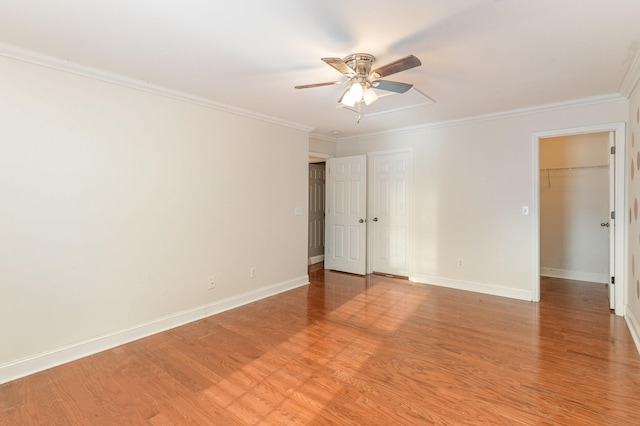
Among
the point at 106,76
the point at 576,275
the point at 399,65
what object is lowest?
the point at 576,275

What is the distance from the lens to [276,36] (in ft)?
7.01

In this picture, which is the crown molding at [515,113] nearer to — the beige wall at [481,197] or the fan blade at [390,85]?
the beige wall at [481,197]

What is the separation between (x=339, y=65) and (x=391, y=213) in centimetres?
334

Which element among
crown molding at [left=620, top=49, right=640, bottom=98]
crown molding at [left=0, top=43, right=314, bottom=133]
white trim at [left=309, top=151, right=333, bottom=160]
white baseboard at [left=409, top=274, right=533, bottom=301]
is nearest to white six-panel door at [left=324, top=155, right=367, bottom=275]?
white trim at [left=309, top=151, right=333, bottom=160]

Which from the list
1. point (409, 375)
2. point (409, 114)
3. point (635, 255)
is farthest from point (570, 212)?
point (409, 375)

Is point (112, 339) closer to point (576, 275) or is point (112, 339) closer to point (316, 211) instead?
point (316, 211)

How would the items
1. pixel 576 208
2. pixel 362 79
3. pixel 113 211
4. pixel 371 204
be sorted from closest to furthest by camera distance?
1. pixel 362 79
2. pixel 113 211
3. pixel 576 208
4. pixel 371 204

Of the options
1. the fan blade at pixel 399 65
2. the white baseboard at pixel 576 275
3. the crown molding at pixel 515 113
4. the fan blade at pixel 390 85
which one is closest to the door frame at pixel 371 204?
the crown molding at pixel 515 113

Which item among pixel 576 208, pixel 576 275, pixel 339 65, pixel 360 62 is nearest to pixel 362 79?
pixel 360 62

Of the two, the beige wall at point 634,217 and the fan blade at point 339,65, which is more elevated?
the fan blade at point 339,65

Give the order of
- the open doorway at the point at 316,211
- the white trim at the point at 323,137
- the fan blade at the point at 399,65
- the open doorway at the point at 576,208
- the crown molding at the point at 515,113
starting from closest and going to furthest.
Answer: the fan blade at the point at 399,65 → the crown molding at the point at 515,113 → the open doorway at the point at 576,208 → the white trim at the point at 323,137 → the open doorway at the point at 316,211

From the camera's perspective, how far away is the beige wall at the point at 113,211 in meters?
2.34

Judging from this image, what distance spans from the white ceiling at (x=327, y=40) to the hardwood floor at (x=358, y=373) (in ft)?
7.87

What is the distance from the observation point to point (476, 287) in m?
4.34
